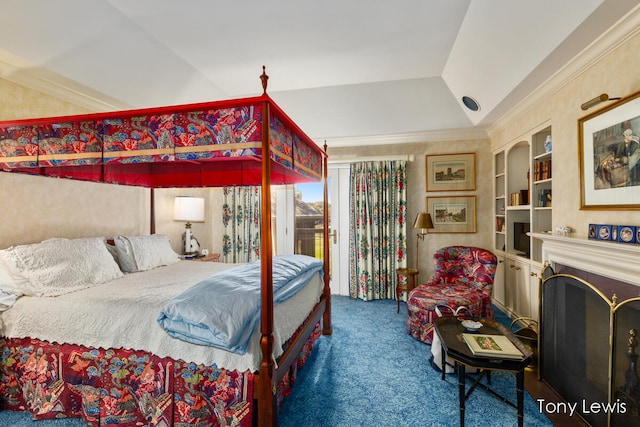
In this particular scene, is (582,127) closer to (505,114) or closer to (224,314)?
(505,114)

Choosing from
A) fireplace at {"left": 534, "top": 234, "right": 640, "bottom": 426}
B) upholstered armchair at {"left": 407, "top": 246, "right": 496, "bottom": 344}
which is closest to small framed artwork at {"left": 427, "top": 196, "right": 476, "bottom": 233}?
upholstered armchair at {"left": 407, "top": 246, "right": 496, "bottom": 344}

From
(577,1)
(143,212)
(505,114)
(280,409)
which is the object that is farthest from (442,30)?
(143,212)

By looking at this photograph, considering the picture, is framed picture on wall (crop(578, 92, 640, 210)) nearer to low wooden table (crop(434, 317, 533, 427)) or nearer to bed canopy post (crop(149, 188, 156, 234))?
low wooden table (crop(434, 317, 533, 427))

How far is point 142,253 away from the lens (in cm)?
318

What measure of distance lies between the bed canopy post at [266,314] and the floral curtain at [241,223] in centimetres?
348

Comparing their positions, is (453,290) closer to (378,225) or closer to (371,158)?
(378,225)

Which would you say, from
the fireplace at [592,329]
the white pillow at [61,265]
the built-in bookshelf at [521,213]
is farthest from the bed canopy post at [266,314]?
the built-in bookshelf at [521,213]

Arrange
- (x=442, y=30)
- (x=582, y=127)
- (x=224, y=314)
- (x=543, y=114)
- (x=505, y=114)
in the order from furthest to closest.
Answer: (x=505, y=114)
(x=543, y=114)
(x=442, y=30)
(x=582, y=127)
(x=224, y=314)

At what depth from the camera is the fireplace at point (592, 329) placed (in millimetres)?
1723

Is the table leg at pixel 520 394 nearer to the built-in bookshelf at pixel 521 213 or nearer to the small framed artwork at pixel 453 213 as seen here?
the built-in bookshelf at pixel 521 213

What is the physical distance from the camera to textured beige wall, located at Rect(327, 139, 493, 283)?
4.56 m

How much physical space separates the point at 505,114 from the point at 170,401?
450cm

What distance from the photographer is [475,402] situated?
2.24 meters

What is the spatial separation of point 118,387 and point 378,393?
1.85 metres
